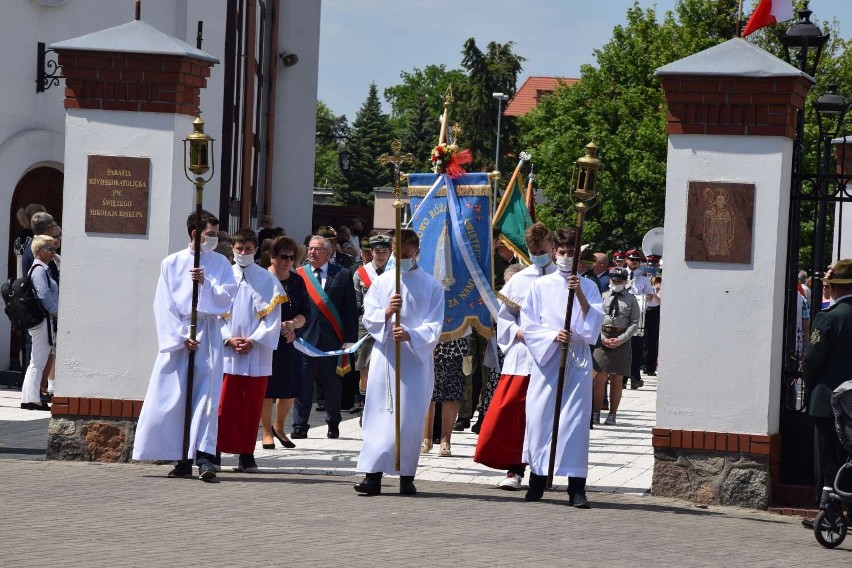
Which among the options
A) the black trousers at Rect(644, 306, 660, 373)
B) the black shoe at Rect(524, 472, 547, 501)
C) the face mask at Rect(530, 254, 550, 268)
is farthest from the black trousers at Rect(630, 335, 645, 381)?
the black shoe at Rect(524, 472, 547, 501)

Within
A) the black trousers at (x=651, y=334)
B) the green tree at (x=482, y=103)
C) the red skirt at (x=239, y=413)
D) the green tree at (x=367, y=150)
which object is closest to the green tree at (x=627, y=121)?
the green tree at (x=482, y=103)

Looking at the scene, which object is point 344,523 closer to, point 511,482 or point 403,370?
point 403,370

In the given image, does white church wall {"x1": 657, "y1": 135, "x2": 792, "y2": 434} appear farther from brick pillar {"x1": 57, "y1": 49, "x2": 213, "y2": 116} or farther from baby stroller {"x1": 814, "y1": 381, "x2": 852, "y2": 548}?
brick pillar {"x1": 57, "y1": 49, "x2": 213, "y2": 116}

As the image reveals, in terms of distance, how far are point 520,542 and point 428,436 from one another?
5.22 meters

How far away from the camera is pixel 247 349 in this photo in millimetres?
12469

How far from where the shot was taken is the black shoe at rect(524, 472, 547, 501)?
1137cm

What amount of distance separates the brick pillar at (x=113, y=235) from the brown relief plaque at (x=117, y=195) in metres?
0.01

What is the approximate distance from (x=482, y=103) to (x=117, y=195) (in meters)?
73.6

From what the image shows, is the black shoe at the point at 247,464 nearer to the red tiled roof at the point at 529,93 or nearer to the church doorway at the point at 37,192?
the church doorway at the point at 37,192

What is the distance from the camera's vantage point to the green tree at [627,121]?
186 feet

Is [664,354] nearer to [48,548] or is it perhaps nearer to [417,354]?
[417,354]

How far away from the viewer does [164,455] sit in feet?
39.0

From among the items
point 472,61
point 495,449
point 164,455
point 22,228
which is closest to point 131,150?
point 164,455

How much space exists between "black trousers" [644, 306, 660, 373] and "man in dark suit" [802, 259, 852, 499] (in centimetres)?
1486
